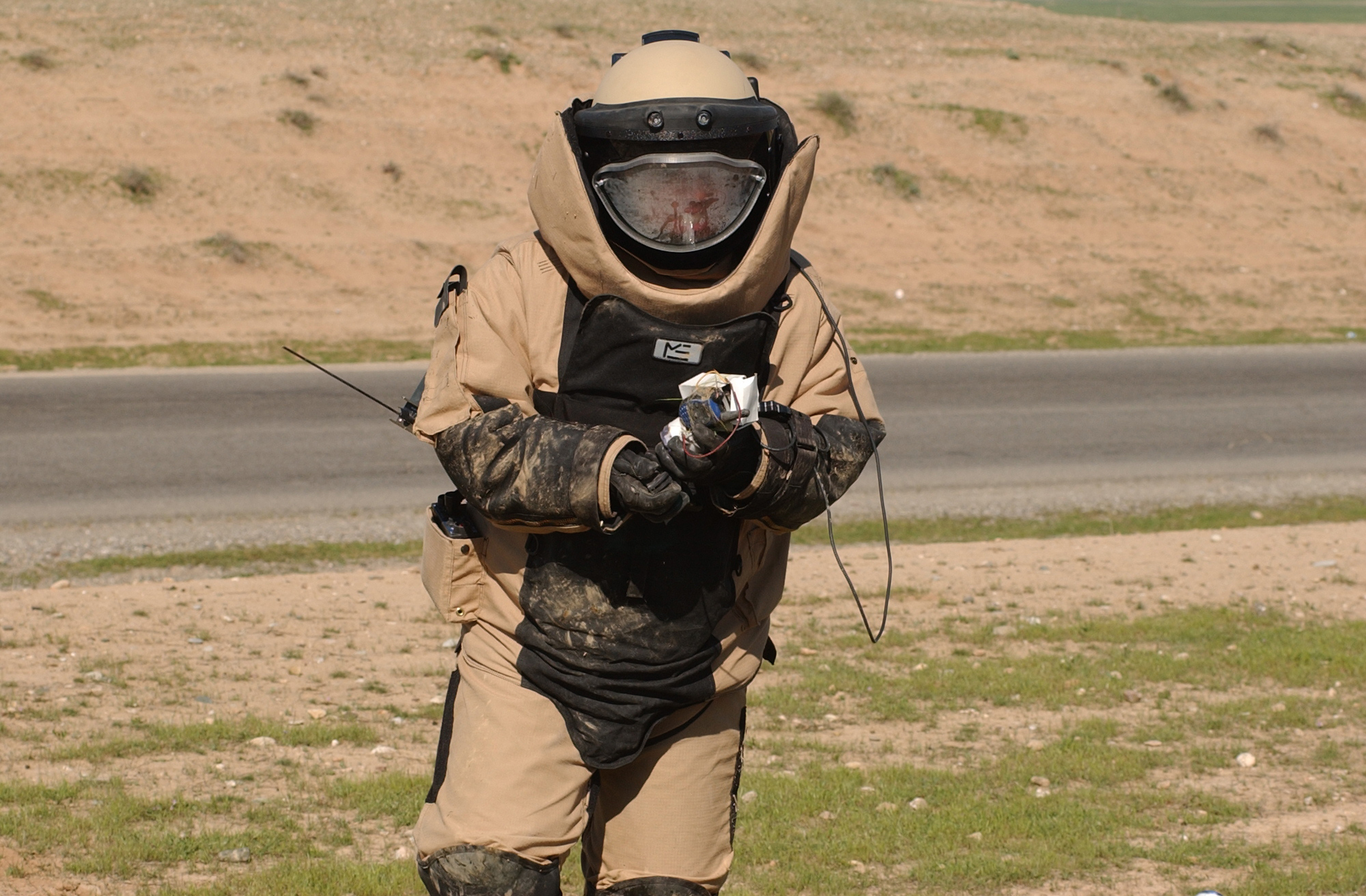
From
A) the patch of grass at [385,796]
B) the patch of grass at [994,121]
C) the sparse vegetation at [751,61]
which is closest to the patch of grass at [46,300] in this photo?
the patch of grass at [385,796]

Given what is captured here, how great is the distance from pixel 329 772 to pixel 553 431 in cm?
250

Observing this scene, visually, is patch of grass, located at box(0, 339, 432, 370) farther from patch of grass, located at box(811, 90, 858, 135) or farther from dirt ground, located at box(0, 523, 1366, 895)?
patch of grass, located at box(811, 90, 858, 135)

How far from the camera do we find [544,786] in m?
2.61

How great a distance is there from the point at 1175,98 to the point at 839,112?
7.79m

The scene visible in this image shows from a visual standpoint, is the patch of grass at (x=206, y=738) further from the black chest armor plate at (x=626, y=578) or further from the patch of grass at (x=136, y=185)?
the patch of grass at (x=136, y=185)

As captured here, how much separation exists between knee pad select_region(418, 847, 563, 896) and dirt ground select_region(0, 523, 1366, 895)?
61.1 inches

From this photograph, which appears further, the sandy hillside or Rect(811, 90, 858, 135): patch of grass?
Rect(811, 90, 858, 135): patch of grass

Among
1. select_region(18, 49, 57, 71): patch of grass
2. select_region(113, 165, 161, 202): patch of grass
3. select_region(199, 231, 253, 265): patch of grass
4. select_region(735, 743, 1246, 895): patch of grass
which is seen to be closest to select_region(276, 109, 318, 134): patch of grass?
select_region(113, 165, 161, 202): patch of grass

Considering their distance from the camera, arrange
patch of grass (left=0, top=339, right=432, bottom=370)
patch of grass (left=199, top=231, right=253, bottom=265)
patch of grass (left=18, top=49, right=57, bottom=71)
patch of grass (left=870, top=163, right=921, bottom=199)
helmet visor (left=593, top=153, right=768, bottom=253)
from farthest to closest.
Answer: patch of grass (left=870, top=163, right=921, bottom=199)
patch of grass (left=18, top=49, right=57, bottom=71)
patch of grass (left=199, top=231, right=253, bottom=265)
patch of grass (left=0, top=339, right=432, bottom=370)
helmet visor (left=593, top=153, right=768, bottom=253)

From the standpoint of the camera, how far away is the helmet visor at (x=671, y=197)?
2.68 meters

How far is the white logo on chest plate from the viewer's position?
2650 millimetres

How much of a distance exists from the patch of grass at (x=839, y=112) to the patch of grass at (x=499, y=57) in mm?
5681

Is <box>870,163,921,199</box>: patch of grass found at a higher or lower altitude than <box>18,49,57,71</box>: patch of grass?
lower

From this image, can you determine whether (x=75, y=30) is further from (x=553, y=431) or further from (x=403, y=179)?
(x=553, y=431)
